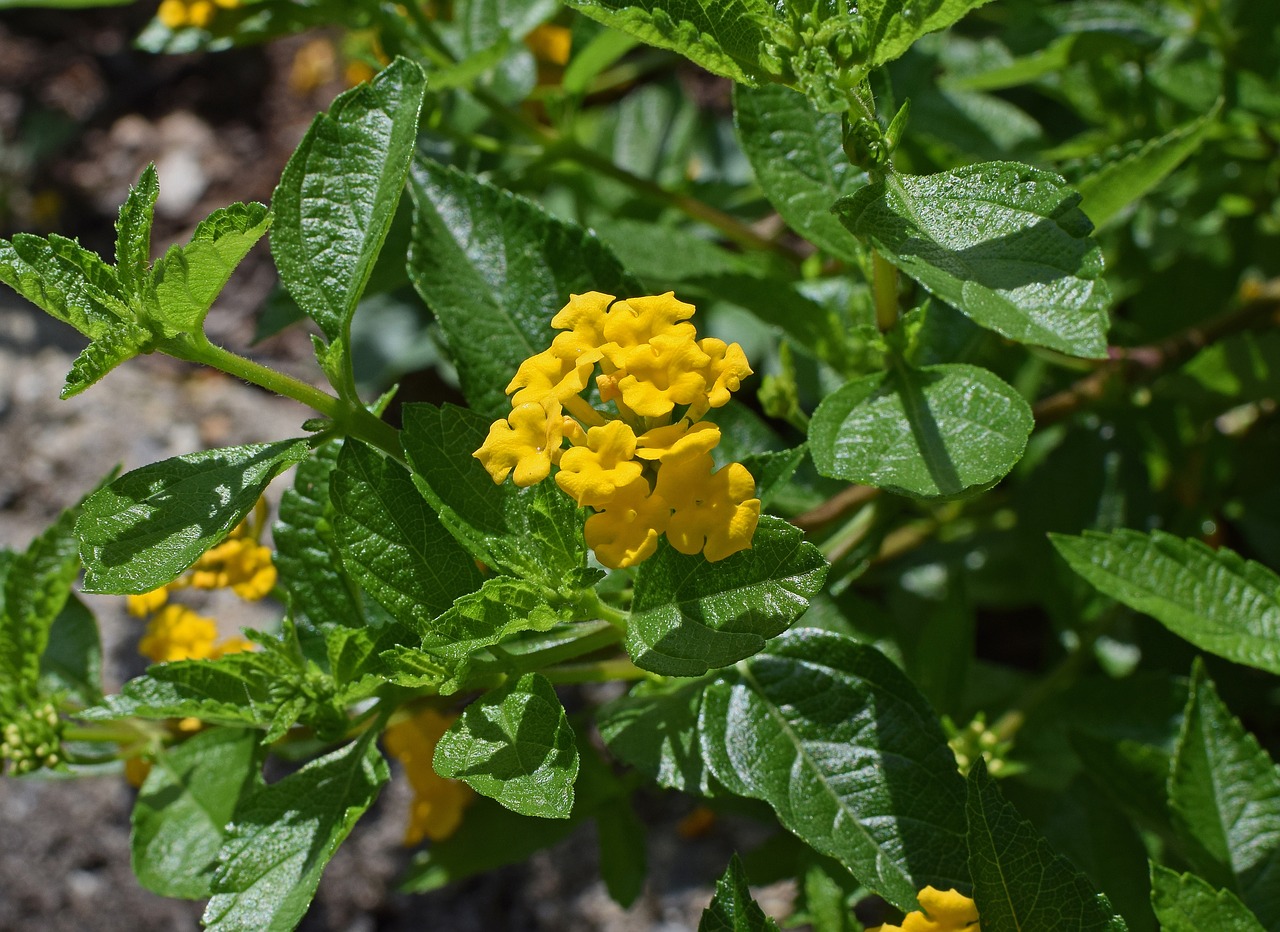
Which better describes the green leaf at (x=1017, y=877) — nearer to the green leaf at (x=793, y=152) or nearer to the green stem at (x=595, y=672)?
the green stem at (x=595, y=672)

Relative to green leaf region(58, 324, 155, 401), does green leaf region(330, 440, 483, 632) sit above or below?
below

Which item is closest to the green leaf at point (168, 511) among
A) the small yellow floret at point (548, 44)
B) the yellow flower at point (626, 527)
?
the yellow flower at point (626, 527)

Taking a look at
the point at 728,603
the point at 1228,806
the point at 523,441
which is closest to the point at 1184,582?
the point at 1228,806

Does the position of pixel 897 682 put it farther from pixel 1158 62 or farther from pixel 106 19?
pixel 106 19

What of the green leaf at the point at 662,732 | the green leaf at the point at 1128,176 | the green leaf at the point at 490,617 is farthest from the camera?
the green leaf at the point at 1128,176

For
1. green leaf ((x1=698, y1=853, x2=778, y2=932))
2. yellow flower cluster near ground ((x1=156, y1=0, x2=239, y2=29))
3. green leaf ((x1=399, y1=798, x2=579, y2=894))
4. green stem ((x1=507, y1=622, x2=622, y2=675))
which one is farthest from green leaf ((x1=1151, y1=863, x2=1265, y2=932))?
yellow flower cluster near ground ((x1=156, y1=0, x2=239, y2=29))

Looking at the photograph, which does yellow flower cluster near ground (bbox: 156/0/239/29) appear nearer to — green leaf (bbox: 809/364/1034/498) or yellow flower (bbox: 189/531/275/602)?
yellow flower (bbox: 189/531/275/602)
